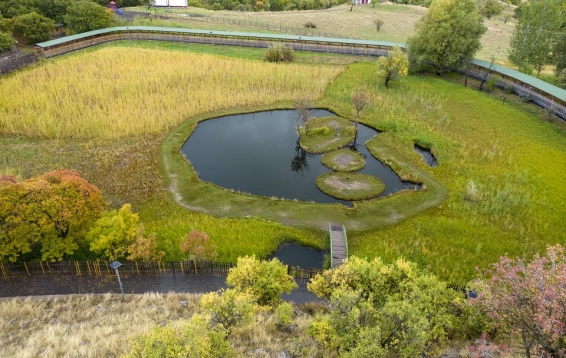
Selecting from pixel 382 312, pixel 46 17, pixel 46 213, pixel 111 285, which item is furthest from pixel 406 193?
pixel 46 17

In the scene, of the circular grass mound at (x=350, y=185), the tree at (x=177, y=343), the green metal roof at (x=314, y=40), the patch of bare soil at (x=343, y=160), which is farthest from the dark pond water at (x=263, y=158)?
the green metal roof at (x=314, y=40)

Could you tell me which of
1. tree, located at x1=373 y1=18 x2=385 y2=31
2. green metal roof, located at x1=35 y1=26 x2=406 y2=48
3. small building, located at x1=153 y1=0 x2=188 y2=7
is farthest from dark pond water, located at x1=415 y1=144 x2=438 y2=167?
small building, located at x1=153 y1=0 x2=188 y2=7

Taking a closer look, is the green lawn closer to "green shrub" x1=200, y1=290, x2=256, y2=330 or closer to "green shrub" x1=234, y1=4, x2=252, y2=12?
"green shrub" x1=200, y1=290, x2=256, y2=330

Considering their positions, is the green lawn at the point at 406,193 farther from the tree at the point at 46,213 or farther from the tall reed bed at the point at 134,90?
the tree at the point at 46,213

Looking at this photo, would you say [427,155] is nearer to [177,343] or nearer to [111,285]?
[111,285]

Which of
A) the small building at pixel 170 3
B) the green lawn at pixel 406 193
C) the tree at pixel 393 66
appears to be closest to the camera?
the green lawn at pixel 406 193

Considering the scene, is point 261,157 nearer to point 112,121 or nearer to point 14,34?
point 112,121
